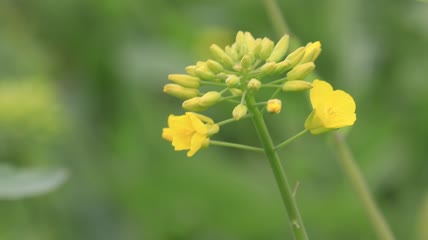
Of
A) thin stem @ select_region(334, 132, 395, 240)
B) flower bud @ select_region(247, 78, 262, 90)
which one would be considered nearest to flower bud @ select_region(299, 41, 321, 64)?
flower bud @ select_region(247, 78, 262, 90)

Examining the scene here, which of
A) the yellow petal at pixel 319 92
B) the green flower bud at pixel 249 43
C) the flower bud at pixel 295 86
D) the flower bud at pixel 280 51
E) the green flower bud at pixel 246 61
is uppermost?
the green flower bud at pixel 249 43

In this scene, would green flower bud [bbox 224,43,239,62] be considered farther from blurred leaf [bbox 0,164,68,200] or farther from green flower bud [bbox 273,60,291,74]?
blurred leaf [bbox 0,164,68,200]

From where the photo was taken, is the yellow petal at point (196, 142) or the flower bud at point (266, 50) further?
the flower bud at point (266, 50)

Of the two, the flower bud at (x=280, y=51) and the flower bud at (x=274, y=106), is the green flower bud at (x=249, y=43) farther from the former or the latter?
the flower bud at (x=274, y=106)

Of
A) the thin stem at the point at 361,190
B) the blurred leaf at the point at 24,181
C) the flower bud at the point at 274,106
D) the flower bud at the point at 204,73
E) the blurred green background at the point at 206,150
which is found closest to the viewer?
the flower bud at the point at 274,106

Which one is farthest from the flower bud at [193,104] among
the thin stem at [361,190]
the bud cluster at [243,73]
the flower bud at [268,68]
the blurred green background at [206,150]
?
the blurred green background at [206,150]
